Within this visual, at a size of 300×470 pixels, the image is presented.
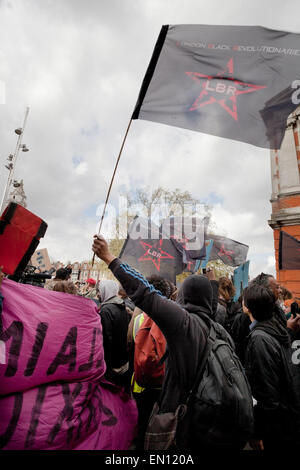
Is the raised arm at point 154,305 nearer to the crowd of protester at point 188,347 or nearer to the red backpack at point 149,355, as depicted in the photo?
the crowd of protester at point 188,347

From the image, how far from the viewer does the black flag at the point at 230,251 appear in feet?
33.4

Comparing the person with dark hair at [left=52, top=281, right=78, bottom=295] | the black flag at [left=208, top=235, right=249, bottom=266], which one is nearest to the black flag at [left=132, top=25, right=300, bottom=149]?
the person with dark hair at [left=52, top=281, right=78, bottom=295]

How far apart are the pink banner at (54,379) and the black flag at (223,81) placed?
7.15ft

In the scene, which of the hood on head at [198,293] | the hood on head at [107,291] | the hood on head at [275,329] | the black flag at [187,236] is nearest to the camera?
the hood on head at [198,293]

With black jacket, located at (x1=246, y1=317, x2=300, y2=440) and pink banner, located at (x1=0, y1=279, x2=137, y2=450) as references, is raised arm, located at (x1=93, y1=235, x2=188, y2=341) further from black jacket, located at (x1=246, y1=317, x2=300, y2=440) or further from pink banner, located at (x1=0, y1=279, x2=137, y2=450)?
black jacket, located at (x1=246, y1=317, x2=300, y2=440)


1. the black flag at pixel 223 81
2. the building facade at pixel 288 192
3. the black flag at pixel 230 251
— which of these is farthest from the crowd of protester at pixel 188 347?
the building facade at pixel 288 192

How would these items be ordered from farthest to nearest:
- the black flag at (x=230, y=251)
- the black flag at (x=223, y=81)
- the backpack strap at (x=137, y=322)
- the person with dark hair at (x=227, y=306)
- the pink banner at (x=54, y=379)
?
the black flag at (x=230, y=251) < the person with dark hair at (x=227, y=306) < the black flag at (x=223, y=81) < the backpack strap at (x=137, y=322) < the pink banner at (x=54, y=379)

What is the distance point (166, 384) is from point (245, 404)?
47 cm

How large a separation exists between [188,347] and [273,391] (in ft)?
3.21

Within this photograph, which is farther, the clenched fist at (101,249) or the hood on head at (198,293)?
the hood on head at (198,293)

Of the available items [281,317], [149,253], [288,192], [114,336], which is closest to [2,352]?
[114,336]

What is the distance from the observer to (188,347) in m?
1.49
